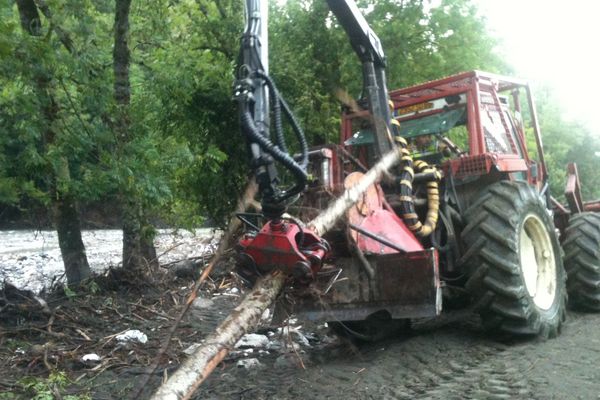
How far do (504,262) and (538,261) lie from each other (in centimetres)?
113

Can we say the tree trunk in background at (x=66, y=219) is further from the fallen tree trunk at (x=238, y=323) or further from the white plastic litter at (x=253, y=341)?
the fallen tree trunk at (x=238, y=323)

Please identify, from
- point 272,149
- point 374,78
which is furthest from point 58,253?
point 272,149

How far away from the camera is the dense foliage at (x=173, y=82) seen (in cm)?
652

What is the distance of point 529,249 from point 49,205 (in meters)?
5.27

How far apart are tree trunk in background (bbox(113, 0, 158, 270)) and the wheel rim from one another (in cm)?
394

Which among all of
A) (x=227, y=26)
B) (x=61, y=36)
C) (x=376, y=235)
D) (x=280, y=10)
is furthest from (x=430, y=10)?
(x=376, y=235)

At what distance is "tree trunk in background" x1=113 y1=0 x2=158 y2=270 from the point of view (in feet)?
25.3

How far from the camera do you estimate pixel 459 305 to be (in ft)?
21.1

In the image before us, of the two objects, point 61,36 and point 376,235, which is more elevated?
point 61,36

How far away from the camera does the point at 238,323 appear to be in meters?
3.85

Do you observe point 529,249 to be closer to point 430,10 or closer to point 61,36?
point 61,36

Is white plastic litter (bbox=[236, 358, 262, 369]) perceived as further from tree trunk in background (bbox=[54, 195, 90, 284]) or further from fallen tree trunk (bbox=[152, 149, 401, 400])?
tree trunk in background (bbox=[54, 195, 90, 284])

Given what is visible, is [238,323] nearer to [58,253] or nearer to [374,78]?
[374,78]

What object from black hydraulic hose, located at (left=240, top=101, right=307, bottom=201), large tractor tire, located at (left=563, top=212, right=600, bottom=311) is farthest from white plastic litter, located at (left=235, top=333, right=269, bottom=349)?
large tractor tire, located at (left=563, top=212, right=600, bottom=311)
